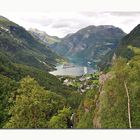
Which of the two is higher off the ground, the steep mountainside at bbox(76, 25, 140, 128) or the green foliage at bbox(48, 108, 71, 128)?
the steep mountainside at bbox(76, 25, 140, 128)

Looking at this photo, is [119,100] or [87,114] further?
[87,114]

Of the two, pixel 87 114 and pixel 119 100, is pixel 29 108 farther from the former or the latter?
pixel 119 100

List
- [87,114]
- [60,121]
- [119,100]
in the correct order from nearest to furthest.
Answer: [119,100] → [87,114] → [60,121]

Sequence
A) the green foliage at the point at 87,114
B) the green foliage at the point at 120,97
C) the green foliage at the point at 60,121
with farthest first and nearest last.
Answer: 1. the green foliage at the point at 60,121
2. the green foliage at the point at 87,114
3. the green foliage at the point at 120,97

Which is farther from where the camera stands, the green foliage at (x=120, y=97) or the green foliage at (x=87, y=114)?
the green foliage at (x=87, y=114)

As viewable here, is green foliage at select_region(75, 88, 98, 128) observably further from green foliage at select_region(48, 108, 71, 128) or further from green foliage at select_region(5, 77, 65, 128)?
green foliage at select_region(5, 77, 65, 128)

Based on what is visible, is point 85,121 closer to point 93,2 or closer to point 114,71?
point 114,71

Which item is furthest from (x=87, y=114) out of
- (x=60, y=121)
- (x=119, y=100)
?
(x=119, y=100)

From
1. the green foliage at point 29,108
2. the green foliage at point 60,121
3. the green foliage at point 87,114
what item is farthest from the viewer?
the green foliage at point 29,108

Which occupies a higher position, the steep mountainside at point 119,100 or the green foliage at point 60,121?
the steep mountainside at point 119,100

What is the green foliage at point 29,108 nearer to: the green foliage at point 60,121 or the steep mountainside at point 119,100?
the green foliage at point 60,121

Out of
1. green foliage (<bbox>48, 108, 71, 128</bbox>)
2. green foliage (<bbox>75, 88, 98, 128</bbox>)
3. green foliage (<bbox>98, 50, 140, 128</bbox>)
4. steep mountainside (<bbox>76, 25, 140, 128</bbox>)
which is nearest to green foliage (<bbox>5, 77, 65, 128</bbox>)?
green foliage (<bbox>48, 108, 71, 128</bbox>)

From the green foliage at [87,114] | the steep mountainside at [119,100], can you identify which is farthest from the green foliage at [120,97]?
the green foliage at [87,114]
